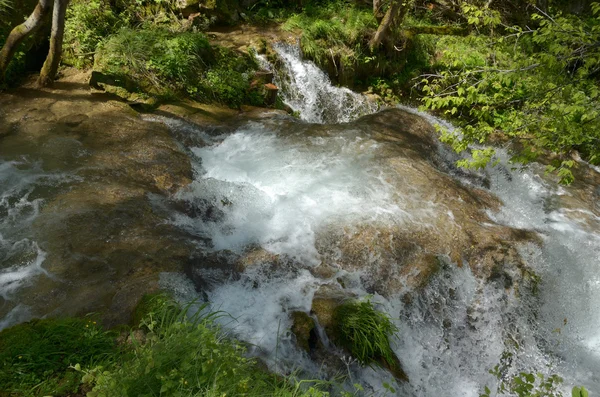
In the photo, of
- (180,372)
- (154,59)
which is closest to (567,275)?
(180,372)

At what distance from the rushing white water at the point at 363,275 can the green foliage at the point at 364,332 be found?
0.15 meters

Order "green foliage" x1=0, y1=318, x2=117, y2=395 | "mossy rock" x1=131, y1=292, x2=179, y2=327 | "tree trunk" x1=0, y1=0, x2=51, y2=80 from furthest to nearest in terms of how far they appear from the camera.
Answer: "tree trunk" x1=0, y1=0, x2=51, y2=80 < "mossy rock" x1=131, y1=292, x2=179, y2=327 < "green foliage" x1=0, y1=318, x2=117, y2=395

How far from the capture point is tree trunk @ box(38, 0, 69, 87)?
6.74 meters

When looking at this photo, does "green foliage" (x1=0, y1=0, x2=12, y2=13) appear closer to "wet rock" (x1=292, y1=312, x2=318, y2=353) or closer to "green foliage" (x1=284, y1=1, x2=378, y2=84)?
"green foliage" (x1=284, y1=1, x2=378, y2=84)

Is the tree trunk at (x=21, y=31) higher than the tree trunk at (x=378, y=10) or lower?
lower

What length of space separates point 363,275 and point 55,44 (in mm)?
6672

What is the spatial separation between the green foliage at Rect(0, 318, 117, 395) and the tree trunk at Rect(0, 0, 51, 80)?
5.77 meters

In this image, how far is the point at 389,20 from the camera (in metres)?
10.0

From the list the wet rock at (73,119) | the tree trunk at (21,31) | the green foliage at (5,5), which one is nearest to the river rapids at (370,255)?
the wet rock at (73,119)

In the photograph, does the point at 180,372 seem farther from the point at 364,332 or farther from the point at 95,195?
the point at 95,195

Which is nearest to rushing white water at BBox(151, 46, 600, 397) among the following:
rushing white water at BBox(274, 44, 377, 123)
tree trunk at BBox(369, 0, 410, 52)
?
rushing white water at BBox(274, 44, 377, 123)

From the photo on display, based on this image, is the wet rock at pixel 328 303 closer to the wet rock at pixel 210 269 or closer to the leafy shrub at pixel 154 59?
the wet rock at pixel 210 269

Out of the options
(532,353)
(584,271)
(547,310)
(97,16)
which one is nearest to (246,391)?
(532,353)

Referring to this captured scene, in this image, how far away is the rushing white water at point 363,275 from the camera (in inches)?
167
